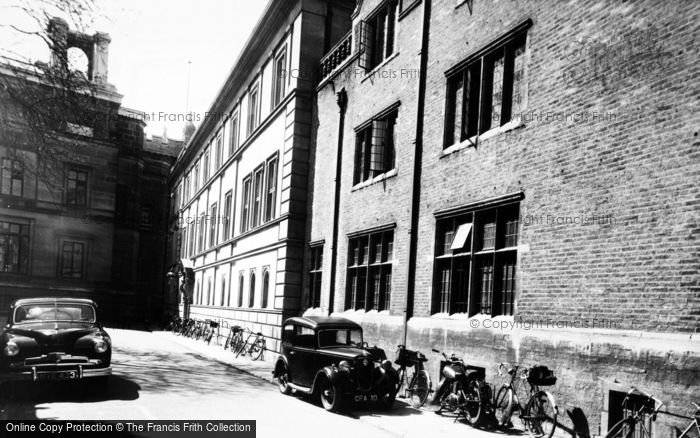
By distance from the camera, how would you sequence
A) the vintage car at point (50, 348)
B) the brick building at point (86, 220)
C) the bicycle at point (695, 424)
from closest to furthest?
the bicycle at point (695, 424) < the vintage car at point (50, 348) < the brick building at point (86, 220)

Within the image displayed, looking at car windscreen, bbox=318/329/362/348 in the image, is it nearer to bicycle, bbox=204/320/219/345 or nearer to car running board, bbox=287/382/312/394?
car running board, bbox=287/382/312/394

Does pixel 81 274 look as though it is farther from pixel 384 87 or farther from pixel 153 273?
pixel 384 87

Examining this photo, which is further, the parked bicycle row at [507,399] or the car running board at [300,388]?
the car running board at [300,388]

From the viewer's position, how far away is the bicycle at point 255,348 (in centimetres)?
2073

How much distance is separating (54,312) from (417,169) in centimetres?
876

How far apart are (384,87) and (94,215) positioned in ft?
104

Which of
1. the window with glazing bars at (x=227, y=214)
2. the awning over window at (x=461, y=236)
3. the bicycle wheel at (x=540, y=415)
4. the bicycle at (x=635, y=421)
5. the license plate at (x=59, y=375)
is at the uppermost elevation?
the window with glazing bars at (x=227, y=214)

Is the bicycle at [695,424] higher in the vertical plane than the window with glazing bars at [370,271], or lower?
lower

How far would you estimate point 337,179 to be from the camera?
59.3 ft

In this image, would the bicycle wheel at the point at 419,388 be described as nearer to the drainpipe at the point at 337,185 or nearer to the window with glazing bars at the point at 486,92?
the window with glazing bars at the point at 486,92

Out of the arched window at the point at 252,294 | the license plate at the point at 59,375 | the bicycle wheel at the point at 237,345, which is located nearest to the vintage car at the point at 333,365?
the license plate at the point at 59,375

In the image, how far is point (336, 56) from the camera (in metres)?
19.3

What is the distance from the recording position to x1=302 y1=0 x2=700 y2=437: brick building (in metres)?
7.54

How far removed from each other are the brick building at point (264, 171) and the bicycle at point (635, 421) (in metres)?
13.5
